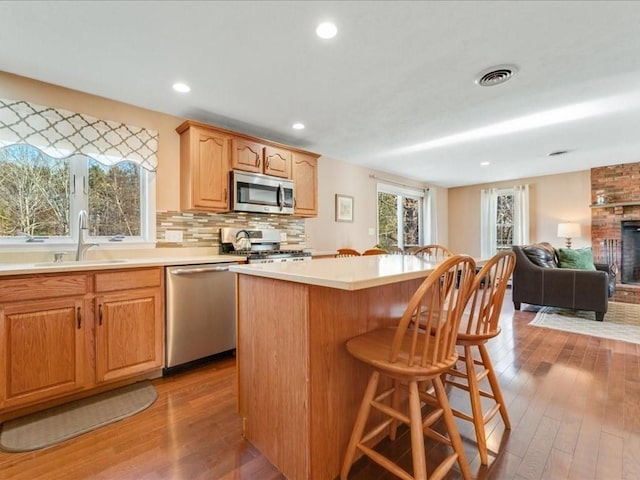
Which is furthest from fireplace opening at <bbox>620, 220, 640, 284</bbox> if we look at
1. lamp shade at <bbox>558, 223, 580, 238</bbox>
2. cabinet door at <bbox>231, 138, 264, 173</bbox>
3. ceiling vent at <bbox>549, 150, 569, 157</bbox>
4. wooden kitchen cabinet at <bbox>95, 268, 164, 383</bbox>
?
wooden kitchen cabinet at <bbox>95, 268, 164, 383</bbox>

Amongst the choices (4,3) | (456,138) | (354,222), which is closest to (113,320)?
(4,3)

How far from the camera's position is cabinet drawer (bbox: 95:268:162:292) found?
2043mm

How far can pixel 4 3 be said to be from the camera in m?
1.54

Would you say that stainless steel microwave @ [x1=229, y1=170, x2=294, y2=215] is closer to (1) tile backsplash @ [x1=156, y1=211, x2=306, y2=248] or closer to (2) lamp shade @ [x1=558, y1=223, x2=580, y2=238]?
(1) tile backsplash @ [x1=156, y1=211, x2=306, y2=248]

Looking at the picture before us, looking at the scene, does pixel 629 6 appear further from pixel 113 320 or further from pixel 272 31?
pixel 113 320

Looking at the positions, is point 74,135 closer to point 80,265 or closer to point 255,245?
point 80,265

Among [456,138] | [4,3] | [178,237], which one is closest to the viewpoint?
[4,3]

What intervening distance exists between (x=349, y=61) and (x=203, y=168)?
1.60 meters

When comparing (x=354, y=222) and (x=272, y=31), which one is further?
(x=354, y=222)

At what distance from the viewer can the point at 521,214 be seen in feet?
20.1

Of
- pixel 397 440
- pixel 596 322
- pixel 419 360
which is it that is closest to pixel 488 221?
pixel 596 322

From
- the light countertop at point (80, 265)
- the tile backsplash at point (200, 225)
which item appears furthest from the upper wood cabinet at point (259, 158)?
the light countertop at point (80, 265)

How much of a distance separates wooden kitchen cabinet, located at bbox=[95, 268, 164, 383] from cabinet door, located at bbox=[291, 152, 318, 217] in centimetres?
185

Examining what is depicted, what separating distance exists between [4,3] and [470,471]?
3.19 metres
